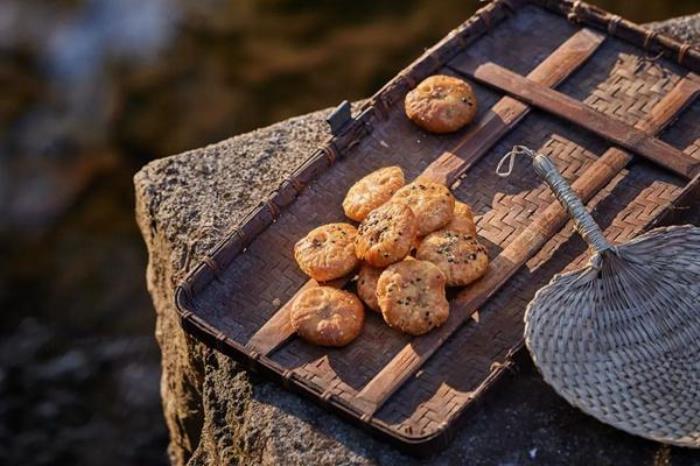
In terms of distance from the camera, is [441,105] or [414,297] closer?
[414,297]

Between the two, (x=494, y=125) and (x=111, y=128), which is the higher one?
(x=111, y=128)

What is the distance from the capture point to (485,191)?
3.70m

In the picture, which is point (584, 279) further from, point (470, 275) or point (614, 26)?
point (614, 26)

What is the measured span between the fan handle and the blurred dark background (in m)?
2.60

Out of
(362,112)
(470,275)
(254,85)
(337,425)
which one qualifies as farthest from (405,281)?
(254,85)

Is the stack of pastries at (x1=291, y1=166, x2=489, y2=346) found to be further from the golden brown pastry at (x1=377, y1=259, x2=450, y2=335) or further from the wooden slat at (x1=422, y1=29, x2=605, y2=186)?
the wooden slat at (x1=422, y1=29, x2=605, y2=186)

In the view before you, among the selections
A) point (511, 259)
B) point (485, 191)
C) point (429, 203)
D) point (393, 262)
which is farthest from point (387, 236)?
point (485, 191)

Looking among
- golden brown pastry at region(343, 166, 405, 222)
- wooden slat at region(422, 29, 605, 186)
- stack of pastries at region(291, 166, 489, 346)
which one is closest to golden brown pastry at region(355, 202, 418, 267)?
stack of pastries at region(291, 166, 489, 346)

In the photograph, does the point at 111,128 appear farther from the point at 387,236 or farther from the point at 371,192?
the point at 387,236

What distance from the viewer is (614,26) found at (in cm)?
399

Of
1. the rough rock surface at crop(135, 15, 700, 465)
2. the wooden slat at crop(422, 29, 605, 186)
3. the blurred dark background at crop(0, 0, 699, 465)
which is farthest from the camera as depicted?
the blurred dark background at crop(0, 0, 699, 465)

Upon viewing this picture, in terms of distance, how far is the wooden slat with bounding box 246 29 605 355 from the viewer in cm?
344

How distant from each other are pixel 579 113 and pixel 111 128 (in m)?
3.21

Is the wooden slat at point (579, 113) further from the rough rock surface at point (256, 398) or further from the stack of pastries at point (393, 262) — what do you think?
the rough rock surface at point (256, 398)
